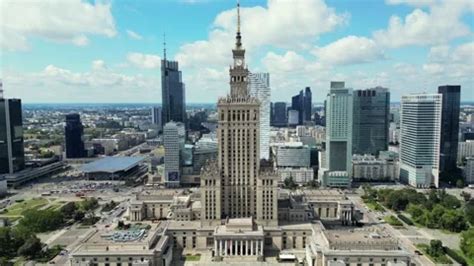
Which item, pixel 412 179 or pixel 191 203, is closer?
pixel 191 203

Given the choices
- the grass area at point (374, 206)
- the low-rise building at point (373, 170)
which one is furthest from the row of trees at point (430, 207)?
the low-rise building at point (373, 170)

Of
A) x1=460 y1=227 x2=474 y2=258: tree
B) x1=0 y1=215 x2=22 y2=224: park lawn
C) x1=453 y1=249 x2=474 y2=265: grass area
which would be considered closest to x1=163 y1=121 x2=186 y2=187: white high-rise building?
x1=0 y1=215 x2=22 y2=224: park lawn

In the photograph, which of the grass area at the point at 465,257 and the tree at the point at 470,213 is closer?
the grass area at the point at 465,257

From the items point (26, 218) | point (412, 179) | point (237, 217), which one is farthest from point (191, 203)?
point (412, 179)

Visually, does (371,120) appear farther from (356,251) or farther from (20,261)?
(20,261)

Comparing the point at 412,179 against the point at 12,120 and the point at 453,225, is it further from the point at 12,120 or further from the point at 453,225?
the point at 12,120

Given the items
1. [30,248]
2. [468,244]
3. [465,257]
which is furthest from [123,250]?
[468,244]

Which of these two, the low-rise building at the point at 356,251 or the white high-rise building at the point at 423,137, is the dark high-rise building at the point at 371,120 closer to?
the white high-rise building at the point at 423,137
